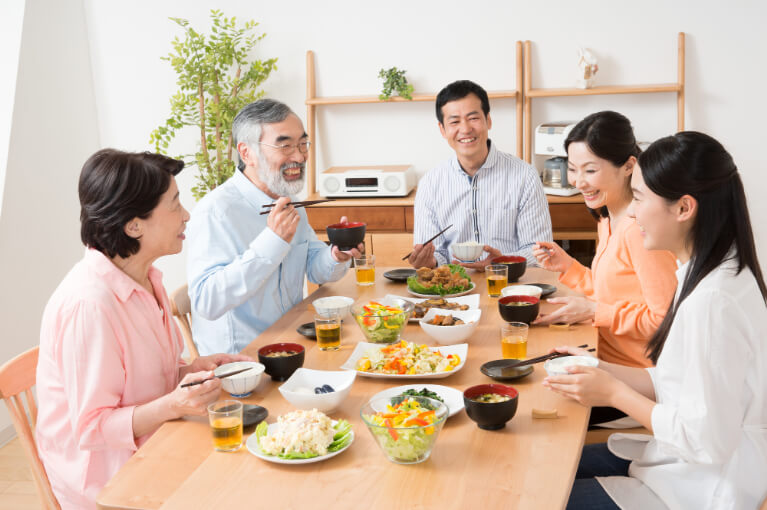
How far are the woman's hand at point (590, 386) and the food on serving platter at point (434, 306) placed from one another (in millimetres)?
707

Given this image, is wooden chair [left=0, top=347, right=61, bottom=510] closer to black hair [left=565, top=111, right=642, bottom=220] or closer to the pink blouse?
the pink blouse

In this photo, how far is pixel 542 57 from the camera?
454cm

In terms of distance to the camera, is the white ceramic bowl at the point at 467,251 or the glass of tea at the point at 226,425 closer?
the glass of tea at the point at 226,425

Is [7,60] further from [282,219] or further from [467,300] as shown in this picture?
[467,300]

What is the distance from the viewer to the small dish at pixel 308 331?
2223 millimetres

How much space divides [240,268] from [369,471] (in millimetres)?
1103

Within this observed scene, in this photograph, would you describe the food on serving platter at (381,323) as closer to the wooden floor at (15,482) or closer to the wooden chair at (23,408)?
the wooden chair at (23,408)

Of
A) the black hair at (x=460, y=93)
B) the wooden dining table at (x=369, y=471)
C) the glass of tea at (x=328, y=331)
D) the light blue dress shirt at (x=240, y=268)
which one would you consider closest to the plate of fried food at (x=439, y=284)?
the light blue dress shirt at (x=240, y=268)

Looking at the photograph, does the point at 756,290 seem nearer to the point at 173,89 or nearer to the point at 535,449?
the point at 535,449

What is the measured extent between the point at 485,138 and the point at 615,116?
1.06 meters

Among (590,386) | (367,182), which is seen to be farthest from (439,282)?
(367,182)

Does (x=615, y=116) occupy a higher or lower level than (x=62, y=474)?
higher

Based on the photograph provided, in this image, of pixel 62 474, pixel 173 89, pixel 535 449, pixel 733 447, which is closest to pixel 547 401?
pixel 535 449

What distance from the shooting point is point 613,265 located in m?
2.37
